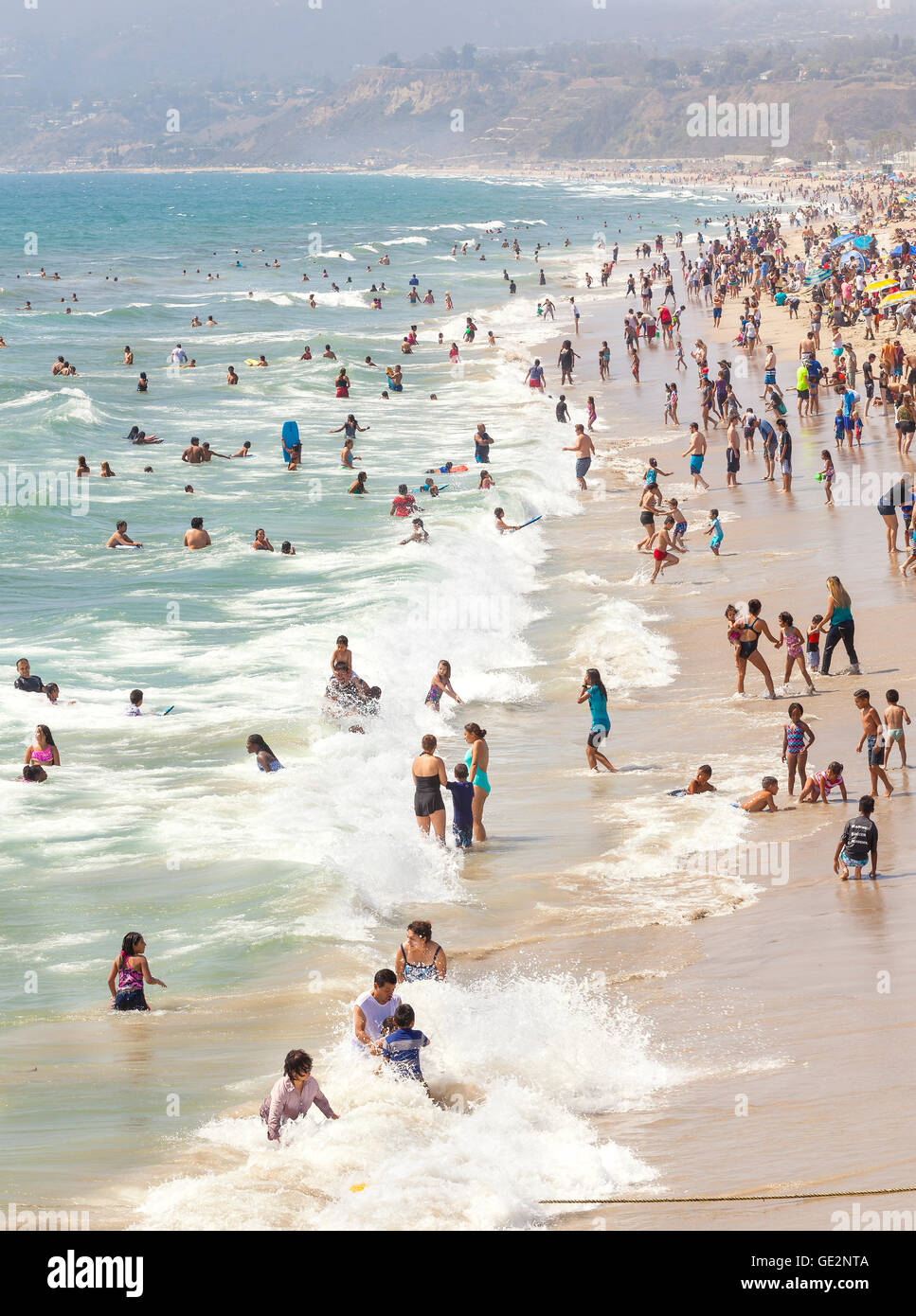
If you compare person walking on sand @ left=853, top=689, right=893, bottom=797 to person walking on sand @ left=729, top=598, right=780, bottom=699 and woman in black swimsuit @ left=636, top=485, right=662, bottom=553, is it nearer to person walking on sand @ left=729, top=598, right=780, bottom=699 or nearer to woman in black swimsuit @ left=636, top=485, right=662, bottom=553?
person walking on sand @ left=729, top=598, right=780, bottom=699

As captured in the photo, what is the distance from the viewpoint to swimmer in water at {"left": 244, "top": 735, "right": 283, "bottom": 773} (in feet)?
46.5

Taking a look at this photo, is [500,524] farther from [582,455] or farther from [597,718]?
[597,718]

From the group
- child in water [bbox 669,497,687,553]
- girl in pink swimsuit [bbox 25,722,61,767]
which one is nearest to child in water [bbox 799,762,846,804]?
girl in pink swimsuit [bbox 25,722,61,767]

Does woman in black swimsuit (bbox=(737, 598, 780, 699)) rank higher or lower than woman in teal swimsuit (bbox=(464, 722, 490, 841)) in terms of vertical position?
higher

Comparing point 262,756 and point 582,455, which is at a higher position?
point 582,455

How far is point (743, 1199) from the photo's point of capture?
22.3ft

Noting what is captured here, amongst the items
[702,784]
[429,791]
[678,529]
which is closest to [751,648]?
[702,784]

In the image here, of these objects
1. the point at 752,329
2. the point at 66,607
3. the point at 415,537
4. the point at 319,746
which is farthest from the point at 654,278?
the point at 319,746

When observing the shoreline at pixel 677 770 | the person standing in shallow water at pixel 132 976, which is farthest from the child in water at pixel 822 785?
the person standing in shallow water at pixel 132 976

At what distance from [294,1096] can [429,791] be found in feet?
16.9

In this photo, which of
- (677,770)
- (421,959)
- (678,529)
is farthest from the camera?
(678,529)

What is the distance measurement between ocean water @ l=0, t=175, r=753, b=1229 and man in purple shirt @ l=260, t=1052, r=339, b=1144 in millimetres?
136

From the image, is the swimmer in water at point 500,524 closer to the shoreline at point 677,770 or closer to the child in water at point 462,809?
the shoreline at point 677,770
